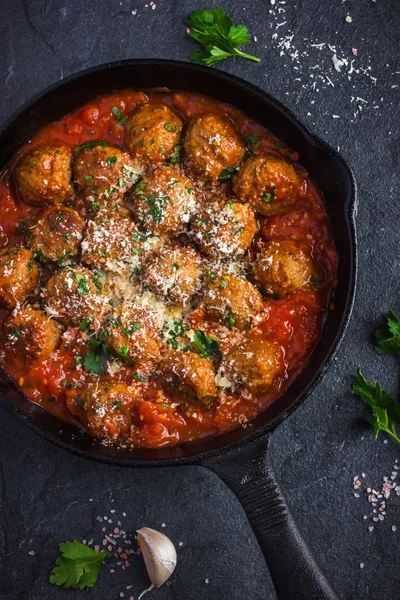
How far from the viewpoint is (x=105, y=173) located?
4.24m

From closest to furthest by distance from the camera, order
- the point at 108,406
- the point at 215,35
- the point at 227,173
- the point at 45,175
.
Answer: the point at 108,406
the point at 45,175
the point at 227,173
the point at 215,35

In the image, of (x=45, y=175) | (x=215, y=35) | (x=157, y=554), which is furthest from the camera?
(x=215, y=35)

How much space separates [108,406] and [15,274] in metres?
1.06

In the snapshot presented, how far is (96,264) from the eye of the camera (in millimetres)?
4258

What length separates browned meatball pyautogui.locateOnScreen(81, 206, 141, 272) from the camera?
4172mm

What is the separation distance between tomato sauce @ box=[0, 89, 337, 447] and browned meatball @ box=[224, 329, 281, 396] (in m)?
0.11

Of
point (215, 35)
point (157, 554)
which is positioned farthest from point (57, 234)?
point (157, 554)

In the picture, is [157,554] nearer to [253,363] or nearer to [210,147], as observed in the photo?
[253,363]

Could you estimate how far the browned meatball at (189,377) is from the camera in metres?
4.05

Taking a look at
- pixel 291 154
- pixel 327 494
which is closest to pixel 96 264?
pixel 291 154

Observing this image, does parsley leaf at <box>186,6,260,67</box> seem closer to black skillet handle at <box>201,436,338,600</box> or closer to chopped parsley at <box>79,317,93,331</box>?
chopped parsley at <box>79,317,93,331</box>

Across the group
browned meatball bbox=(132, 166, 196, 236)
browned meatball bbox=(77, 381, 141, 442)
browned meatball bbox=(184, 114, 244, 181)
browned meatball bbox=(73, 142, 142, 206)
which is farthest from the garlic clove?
browned meatball bbox=(184, 114, 244, 181)

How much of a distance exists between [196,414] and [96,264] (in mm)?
1217

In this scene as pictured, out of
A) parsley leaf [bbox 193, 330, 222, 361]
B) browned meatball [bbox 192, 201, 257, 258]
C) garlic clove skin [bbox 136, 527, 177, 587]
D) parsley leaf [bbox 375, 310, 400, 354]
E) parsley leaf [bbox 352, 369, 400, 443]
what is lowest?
garlic clove skin [bbox 136, 527, 177, 587]
